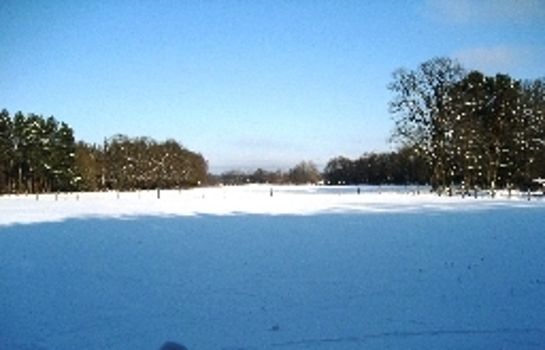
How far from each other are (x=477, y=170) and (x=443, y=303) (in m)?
58.1

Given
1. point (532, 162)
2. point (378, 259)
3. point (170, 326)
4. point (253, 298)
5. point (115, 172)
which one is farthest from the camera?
point (115, 172)

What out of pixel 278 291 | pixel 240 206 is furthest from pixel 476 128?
pixel 278 291

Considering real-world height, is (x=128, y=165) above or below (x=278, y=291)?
above

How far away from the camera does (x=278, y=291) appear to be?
422 inches

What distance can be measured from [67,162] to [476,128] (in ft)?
245

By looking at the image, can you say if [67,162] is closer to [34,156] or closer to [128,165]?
[34,156]

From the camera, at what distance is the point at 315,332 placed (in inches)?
314

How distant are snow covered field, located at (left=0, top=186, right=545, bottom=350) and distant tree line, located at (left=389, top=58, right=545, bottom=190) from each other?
40.0 meters

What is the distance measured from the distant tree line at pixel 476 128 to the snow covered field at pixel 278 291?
4003cm

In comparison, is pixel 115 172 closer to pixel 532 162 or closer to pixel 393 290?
pixel 532 162

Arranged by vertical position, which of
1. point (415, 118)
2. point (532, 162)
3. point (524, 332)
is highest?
point (415, 118)

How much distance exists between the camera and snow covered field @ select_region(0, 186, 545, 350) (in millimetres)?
7840

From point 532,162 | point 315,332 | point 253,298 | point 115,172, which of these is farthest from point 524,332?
point 115,172

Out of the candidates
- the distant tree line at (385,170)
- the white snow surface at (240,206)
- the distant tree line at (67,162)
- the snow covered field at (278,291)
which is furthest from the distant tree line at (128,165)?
the snow covered field at (278,291)
